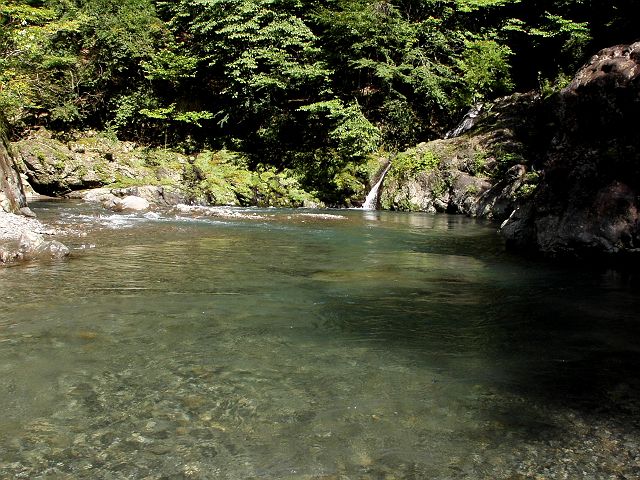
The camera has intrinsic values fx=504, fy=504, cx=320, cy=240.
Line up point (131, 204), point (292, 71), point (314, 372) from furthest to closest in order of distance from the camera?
1. point (292, 71)
2. point (131, 204)
3. point (314, 372)

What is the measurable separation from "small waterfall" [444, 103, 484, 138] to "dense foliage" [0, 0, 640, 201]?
1179mm

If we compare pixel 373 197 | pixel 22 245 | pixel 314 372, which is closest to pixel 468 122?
pixel 373 197

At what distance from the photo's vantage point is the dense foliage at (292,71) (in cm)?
2431

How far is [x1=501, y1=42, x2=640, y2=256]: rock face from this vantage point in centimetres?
880

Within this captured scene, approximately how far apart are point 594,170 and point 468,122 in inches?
623

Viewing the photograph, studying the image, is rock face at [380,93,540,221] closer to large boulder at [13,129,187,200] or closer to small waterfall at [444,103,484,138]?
small waterfall at [444,103,484,138]

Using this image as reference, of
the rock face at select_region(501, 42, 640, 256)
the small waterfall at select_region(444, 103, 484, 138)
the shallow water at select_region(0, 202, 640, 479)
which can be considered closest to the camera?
the shallow water at select_region(0, 202, 640, 479)

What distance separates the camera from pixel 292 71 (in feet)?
79.3

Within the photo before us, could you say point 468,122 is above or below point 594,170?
above

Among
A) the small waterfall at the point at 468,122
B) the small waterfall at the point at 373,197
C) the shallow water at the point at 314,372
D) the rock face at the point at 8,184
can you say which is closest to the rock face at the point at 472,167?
the small waterfall at the point at 373,197

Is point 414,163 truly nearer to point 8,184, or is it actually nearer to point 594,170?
point 594,170

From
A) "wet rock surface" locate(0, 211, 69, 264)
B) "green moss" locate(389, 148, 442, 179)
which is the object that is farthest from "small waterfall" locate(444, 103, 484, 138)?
"wet rock surface" locate(0, 211, 69, 264)

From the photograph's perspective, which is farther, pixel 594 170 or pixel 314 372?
pixel 594 170

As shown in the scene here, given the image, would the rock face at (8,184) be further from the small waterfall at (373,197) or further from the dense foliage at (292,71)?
the small waterfall at (373,197)
